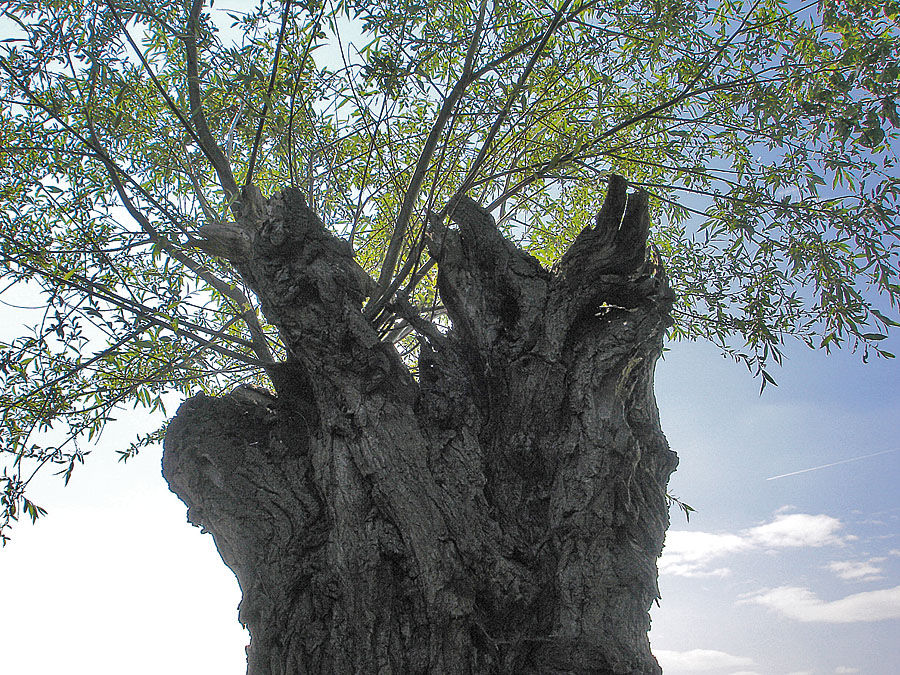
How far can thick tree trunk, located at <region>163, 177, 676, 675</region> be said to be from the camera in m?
2.56

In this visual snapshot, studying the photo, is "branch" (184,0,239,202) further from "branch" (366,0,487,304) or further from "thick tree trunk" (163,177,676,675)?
"branch" (366,0,487,304)

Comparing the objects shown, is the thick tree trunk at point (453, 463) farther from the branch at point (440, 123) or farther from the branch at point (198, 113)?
the branch at point (198, 113)

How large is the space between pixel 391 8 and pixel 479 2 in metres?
0.50

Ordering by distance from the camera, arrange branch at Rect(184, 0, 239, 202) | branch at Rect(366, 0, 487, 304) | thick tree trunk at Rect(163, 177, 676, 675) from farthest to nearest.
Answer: branch at Rect(184, 0, 239, 202) → branch at Rect(366, 0, 487, 304) → thick tree trunk at Rect(163, 177, 676, 675)

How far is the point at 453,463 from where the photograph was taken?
2891 millimetres

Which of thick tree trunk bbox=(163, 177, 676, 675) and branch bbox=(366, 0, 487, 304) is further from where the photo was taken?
branch bbox=(366, 0, 487, 304)

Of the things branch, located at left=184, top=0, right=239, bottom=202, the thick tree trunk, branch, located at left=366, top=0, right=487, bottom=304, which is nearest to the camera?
the thick tree trunk

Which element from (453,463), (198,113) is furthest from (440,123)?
(453,463)

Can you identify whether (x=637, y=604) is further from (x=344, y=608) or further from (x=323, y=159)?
(x=323, y=159)

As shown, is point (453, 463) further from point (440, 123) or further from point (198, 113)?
point (198, 113)

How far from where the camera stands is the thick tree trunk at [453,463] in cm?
256

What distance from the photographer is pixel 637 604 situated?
8.49ft

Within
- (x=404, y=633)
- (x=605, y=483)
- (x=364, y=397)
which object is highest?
(x=364, y=397)

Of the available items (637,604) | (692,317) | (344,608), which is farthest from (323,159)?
(637,604)
